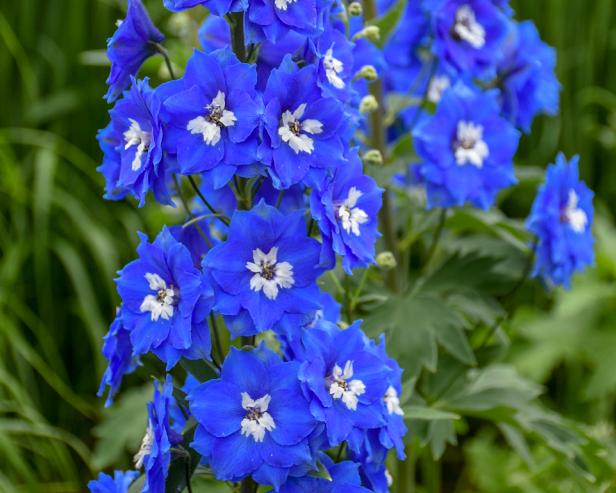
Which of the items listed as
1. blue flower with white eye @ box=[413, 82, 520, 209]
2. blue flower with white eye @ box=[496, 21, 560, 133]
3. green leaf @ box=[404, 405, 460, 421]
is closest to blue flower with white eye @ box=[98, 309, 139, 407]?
green leaf @ box=[404, 405, 460, 421]

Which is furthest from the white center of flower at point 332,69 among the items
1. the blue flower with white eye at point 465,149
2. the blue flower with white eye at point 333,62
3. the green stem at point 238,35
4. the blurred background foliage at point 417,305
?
the blurred background foliage at point 417,305

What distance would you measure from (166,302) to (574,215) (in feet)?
3.01

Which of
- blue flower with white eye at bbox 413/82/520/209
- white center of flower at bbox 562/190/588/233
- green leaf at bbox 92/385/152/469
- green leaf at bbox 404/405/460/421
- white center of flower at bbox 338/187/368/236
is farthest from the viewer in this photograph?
green leaf at bbox 92/385/152/469

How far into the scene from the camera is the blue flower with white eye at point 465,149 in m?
1.73

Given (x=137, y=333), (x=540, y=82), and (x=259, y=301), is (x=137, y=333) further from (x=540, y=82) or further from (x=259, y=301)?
(x=540, y=82)

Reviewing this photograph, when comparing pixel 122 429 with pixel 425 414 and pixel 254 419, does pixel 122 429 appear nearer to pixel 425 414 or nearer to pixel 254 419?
pixel 425 414

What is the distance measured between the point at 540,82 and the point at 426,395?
669 millimetres

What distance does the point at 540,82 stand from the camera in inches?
78.3

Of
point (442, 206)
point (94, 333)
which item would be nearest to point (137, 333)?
point (442, 206)

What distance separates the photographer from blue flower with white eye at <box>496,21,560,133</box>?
1.97 metres

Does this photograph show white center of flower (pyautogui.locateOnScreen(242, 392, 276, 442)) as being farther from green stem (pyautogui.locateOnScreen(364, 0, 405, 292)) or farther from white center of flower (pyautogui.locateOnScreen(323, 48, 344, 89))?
green stem (pyautogui.locateOnScreen(364, 0, 405, 292))

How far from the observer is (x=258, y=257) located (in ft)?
3.99

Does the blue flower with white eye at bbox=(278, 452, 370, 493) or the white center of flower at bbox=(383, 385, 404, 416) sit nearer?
the blue flower with white eye at bbox=(278, 452, 370, 493)

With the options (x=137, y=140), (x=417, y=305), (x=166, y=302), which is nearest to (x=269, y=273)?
(x=166, y=302)
